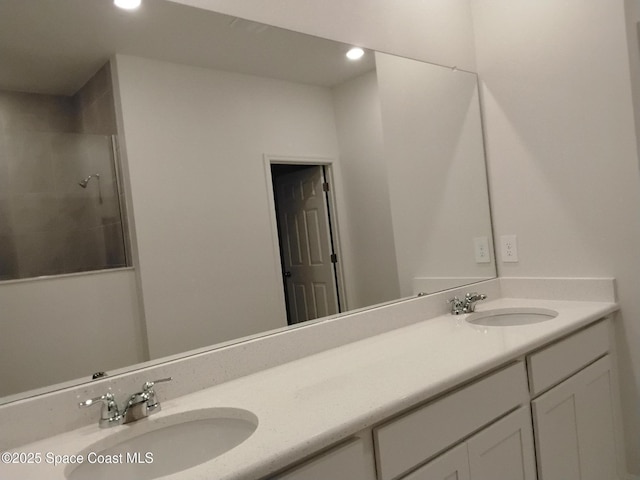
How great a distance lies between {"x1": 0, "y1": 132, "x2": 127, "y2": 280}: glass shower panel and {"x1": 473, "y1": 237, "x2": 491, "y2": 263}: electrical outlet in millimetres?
1674

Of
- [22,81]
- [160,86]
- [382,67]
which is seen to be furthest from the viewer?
[382,67]

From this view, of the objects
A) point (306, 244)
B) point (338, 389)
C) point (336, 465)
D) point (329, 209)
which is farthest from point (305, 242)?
point (336, 465)

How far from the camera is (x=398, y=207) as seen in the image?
2.09 metres

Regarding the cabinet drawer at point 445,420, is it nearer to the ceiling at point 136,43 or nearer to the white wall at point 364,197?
the white wall at point 364,197

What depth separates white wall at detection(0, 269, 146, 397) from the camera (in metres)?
1.16

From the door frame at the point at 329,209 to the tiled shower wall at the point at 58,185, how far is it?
1.75 ft

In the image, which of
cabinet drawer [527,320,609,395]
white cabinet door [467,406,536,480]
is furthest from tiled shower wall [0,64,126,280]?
cabinet drawer [527,320,609,395]

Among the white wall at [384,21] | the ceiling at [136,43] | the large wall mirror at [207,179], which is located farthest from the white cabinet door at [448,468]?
the white wall at [384,21]

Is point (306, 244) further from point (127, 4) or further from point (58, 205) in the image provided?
point (127, 4)

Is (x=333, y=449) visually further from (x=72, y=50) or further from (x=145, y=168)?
(x=72, y=50)

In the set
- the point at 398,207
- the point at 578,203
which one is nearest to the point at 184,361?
the point at 398,207

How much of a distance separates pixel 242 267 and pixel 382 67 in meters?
1.06

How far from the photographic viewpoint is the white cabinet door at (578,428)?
1552mm

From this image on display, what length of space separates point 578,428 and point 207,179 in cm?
158
